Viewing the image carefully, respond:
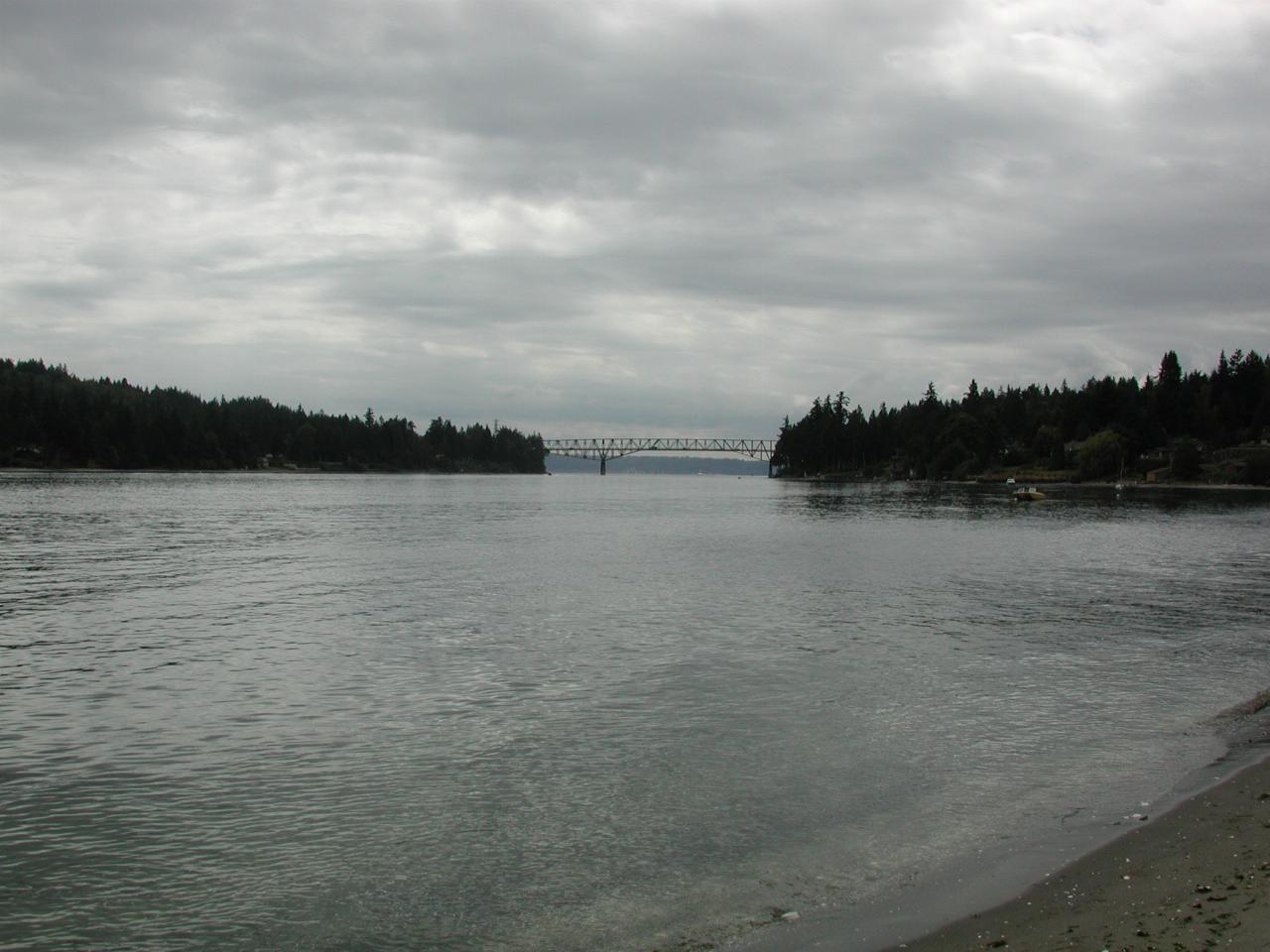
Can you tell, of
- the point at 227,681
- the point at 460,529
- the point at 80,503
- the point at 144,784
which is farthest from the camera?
the point at 80,503

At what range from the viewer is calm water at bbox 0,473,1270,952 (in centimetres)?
1145

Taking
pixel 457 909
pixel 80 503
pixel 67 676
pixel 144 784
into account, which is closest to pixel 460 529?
pixel 80 503

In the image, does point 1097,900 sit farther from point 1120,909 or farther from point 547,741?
point 547,741

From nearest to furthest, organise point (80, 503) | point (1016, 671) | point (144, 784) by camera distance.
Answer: point (144, 784), point (1016, 671), point (80, 503)

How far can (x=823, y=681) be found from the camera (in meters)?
23.2

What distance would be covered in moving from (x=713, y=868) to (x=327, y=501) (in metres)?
121

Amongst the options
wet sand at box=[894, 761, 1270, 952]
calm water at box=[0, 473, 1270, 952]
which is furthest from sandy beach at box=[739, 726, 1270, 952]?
calm water at box=[0, 473, 1270, 952]

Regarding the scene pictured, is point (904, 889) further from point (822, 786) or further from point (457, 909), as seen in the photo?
point (457, 909)

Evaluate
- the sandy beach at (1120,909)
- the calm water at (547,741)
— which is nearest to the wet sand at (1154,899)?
the sandy beach at (1120,909)

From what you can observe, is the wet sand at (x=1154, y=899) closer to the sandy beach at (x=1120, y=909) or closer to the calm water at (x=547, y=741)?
the sandy beach at (x=1120, y=909)

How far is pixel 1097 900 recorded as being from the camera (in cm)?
1046

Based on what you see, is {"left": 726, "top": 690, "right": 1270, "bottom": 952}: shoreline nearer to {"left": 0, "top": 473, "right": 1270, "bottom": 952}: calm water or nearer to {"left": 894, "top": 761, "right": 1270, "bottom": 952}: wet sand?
{"left": 894, "top": 761, "right": 1270, "bottom": 952}: wet sand

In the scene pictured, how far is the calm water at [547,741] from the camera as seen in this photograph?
1145 centimetres

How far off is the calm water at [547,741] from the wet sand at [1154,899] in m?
1.43
